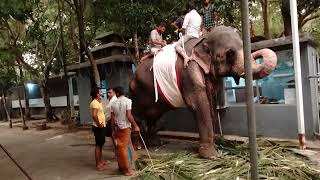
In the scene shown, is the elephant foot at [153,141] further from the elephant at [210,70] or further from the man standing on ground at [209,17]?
the man standing on ground at [209,17]

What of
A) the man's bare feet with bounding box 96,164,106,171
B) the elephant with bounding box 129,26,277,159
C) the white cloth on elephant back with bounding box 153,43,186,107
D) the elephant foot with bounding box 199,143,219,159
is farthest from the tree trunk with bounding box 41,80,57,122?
the elephant foot with bounding box 199,143,219,159

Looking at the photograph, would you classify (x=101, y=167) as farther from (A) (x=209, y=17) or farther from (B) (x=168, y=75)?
(A) (x=209, y=17)

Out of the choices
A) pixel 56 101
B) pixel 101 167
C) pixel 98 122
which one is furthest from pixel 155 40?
pixel 56 101

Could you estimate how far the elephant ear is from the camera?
26.8ft

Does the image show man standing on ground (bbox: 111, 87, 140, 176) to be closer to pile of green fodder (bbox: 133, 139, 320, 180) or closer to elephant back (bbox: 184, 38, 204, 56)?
pile of green fodder (bbox: 133, 139, 320, 180)

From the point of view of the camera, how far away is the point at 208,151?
25.0 ft

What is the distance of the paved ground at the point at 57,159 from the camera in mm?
7676

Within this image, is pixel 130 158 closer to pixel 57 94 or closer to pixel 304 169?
pixel 304 169

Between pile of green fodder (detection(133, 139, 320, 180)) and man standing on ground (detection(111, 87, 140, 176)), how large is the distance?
351mm

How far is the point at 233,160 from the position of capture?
679 cm

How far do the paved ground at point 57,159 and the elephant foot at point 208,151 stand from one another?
161 centimetres

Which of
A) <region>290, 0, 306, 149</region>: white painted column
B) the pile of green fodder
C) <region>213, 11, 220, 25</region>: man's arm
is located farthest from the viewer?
<region>213, 11, 220, 25</region>: man's arm

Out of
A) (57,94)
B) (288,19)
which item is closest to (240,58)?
(288,19)

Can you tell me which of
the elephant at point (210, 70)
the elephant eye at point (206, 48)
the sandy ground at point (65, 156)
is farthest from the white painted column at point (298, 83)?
the elephant eye at point (206, 48)
